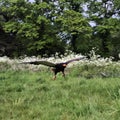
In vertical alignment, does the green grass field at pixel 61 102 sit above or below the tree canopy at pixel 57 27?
above

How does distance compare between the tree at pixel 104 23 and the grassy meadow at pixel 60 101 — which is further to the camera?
the tree at pixel 104 23

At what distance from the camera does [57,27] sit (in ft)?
103

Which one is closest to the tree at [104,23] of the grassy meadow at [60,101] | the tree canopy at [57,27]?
the tree canopy at [57,27]

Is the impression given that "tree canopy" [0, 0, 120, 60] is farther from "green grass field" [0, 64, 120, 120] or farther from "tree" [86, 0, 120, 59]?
"green grass field" [0, 64, 120, 120]

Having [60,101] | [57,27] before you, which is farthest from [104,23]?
[60,101]

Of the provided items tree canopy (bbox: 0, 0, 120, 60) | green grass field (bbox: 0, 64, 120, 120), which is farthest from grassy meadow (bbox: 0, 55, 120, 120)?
tree canopy (bbox: 0, 0, 120, 60)

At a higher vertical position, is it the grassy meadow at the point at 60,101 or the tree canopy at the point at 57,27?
the grassy meadow at the point at 60,101

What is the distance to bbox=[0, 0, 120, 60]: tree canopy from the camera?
98.8 feet

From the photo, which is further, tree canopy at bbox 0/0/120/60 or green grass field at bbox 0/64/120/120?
tree canopy at bbox 0/0/120/60

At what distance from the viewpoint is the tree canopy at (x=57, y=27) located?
1185 inches

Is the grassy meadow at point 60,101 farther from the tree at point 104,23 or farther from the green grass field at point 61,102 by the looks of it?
the tree at point 104,23

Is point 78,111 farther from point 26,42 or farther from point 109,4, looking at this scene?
point 109,4

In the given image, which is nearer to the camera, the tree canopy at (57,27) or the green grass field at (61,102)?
the green grass field at (61,102)

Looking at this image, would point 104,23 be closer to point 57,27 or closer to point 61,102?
point 57,27
